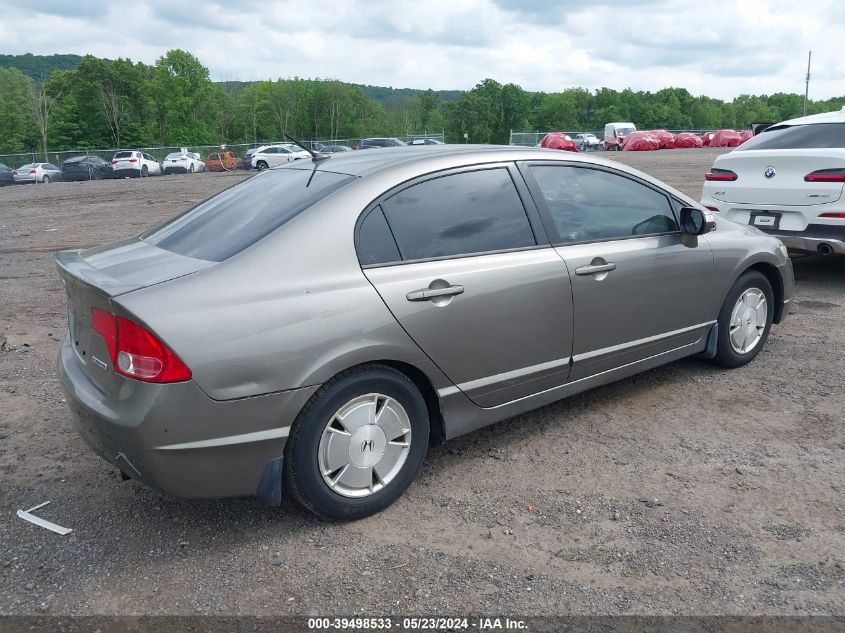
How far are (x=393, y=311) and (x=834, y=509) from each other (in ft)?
7.21

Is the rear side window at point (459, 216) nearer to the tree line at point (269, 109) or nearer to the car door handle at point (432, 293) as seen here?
the car door handle at point (432, 293)

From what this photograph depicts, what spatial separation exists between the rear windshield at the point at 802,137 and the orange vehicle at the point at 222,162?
42.4 m

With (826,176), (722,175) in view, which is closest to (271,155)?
(722,175)

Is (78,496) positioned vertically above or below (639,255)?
below

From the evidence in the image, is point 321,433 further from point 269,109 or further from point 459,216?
point 269,109

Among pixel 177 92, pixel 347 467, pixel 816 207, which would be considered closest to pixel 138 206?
pixel 816 207

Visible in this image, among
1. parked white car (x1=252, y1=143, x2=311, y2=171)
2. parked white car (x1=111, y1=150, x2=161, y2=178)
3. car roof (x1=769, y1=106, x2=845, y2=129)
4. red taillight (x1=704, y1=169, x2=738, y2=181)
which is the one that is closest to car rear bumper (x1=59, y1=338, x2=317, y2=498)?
red taillight (x1=704, y1=169, x2=738, y2=181)

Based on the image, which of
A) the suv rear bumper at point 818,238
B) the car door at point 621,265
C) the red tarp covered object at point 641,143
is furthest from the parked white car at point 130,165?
the car door at point 621,265

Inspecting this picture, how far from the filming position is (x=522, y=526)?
10.8 ft

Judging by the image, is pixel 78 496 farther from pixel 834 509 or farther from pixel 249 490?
pixel 834 509

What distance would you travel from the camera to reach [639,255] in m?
4.29

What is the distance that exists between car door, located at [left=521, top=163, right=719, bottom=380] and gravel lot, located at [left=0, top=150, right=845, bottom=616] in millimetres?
463

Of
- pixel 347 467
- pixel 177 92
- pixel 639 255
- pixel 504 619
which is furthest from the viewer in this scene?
pixel 177 92

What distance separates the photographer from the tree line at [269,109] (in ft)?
278
